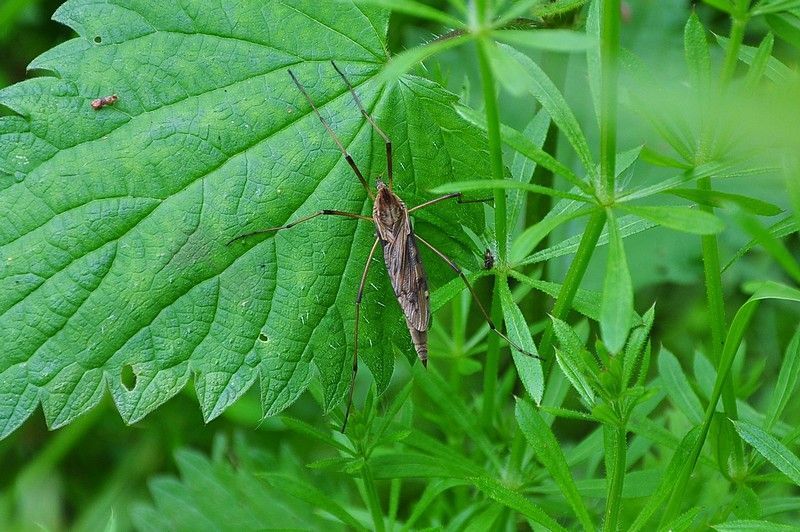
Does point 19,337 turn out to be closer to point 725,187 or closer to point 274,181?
point 274,181

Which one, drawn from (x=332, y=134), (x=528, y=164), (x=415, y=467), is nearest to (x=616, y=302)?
(x=415, y=467)

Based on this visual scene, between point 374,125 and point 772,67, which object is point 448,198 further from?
point 772,67

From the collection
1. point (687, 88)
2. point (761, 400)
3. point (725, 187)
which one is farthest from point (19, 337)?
point (761, 400)

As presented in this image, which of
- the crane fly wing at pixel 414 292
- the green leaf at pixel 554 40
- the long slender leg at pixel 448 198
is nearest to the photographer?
the green leaf at pixel 554 40

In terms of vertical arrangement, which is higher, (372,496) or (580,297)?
(580,297)

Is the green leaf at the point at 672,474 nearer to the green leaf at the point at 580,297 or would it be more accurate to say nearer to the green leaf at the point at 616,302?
the green leaf at the point at 580,297

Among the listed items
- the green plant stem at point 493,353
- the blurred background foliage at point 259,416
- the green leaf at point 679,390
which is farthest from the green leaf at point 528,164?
the blurred background foliage at point 259,416
